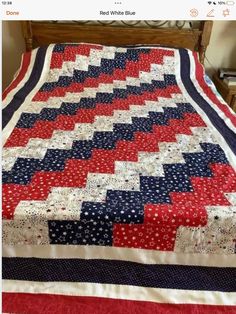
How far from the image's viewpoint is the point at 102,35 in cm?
246

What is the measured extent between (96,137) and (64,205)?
54cm

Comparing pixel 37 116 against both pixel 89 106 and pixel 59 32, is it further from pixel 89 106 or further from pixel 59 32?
pixel 59 32

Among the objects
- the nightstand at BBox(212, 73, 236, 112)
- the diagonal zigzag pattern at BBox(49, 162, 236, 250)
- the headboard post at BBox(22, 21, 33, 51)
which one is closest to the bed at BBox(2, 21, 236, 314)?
the diagonal zigzag pattern at BBox(49, 162, 236, 250)

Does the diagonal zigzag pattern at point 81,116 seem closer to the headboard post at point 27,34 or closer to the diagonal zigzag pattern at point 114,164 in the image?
the diagonal zigzag pattern at point 114,164

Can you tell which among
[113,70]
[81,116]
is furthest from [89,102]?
[113,70]

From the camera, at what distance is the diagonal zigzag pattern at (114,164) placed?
3.39ft

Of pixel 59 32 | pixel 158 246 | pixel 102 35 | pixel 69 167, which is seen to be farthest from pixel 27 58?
pixel 158 246

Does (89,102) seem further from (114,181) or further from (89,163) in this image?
(114,181)

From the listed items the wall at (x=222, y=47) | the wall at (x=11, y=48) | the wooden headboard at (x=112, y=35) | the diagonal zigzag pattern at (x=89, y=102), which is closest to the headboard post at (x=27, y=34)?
the wooden headboard at (x=112, y=35)

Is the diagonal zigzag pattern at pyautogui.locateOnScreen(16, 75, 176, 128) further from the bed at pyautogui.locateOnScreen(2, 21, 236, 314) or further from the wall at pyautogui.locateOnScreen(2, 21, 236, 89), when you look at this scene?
the wall at pyautogui.locateOnScreen(2, 21, 236, 89)

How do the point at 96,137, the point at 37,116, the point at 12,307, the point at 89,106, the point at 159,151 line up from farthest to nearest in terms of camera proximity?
the point at 89,106, the point at 37,116, the point at 96,137, the point at 159,151, the point at 12,307

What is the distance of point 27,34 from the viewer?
2.43 meters

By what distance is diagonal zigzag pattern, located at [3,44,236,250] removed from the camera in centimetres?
103

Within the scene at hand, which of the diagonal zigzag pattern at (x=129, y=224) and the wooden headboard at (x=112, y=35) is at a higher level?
the wooden headboard at (x=112, y=35)
